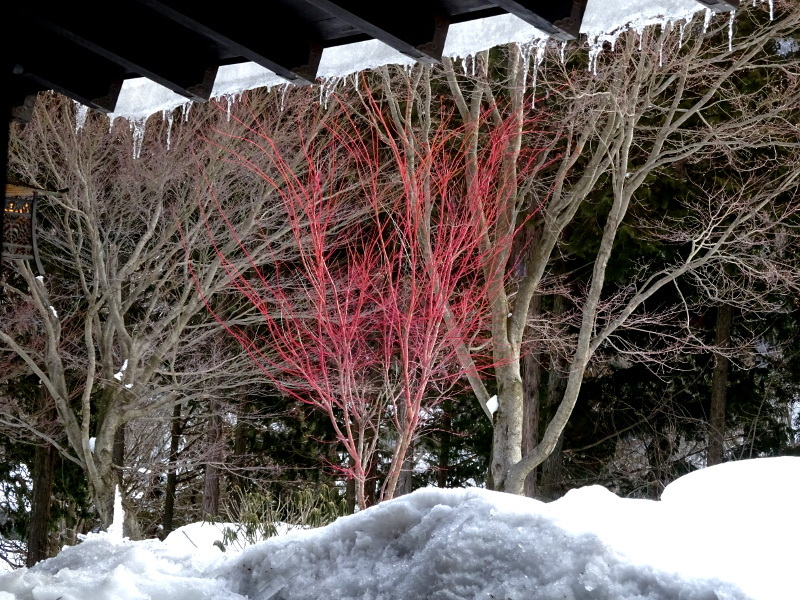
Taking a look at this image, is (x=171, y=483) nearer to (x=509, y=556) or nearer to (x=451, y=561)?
(x=451, y=561)

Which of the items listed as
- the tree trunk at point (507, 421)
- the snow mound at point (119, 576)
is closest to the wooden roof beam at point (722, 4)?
the snow mound at point (119, 576)

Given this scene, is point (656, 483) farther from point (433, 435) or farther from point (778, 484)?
point (778, 484)

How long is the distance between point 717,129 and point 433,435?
7.45 metres

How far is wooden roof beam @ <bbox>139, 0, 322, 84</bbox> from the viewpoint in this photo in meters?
3.39

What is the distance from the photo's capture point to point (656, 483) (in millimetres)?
11883

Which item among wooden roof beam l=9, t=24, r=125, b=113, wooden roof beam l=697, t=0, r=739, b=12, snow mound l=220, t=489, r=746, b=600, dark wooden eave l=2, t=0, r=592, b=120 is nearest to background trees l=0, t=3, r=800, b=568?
wooden roof beam l=9, t=24, r=125, b=113

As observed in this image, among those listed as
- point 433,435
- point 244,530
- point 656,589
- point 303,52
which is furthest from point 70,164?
point 656,589

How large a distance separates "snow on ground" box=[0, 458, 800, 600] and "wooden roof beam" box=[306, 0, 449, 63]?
5.82 ft

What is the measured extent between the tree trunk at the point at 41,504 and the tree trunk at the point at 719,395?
9.11 meters

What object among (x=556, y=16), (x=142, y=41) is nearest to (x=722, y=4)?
(x=556, y=16)

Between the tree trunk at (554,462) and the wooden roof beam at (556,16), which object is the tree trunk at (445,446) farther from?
the wooden roof beam at (556,16)

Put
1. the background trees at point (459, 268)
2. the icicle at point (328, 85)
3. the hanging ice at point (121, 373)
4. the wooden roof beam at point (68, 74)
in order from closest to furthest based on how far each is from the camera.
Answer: the wooden roof beam at point (68, 74), the icicle at point (328, 85), the background trees at point (459, 268), the hanging ice at point (121, 373)

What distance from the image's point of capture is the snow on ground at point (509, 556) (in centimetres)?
264

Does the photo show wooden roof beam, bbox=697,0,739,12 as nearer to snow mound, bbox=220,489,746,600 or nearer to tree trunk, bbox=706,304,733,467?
snow mound, bbox=220,489,746,600
